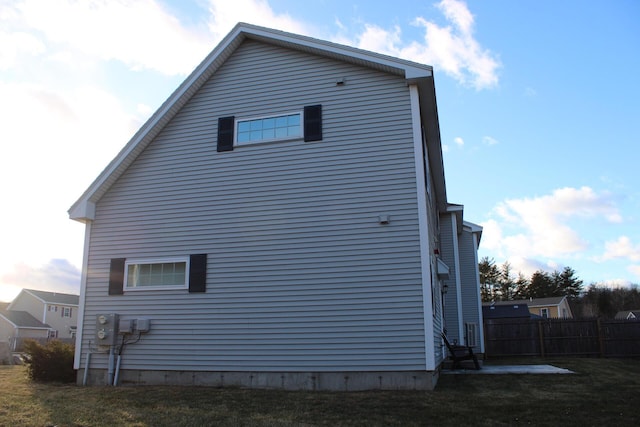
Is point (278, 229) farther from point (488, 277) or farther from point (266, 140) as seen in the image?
point (488, 277)

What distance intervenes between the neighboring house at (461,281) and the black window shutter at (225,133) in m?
8.82

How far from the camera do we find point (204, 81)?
1142cm

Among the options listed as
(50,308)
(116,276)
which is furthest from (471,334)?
(50,308)

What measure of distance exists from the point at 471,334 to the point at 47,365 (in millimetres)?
12227

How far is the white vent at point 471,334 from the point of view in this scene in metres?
16.8

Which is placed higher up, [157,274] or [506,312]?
[157,274]

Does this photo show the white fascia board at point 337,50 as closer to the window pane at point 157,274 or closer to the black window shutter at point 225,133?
the black window shutter at point 225,133

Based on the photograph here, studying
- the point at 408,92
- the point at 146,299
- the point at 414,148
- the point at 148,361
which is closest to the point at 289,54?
the point at 408,92

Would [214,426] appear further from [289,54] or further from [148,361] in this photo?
[289,54]

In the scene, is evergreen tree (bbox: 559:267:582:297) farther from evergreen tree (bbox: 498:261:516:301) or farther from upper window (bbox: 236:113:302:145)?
upper window (bbox: 236:113:302:145)

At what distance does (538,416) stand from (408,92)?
6015mm

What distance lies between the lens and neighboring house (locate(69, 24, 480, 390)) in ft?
30.4

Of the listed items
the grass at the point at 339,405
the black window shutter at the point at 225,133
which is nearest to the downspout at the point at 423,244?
the grass at the point at 339,405

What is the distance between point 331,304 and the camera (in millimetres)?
9469
